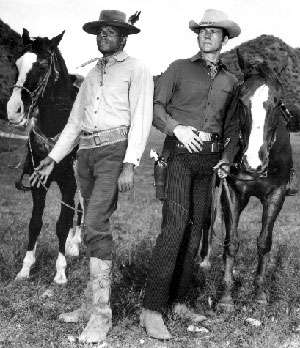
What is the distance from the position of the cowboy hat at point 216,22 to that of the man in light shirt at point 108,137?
59cm

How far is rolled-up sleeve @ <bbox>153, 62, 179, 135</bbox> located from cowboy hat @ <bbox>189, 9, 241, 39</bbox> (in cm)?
43

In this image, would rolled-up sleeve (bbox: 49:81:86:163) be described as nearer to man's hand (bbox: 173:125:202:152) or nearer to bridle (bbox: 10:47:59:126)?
bridle (bbox: 10:47:59:126)

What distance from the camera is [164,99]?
4535 mm

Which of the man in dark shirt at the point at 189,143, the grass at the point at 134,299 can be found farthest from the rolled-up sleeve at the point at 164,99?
the grass at the point at 134,299

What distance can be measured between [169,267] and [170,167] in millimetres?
936

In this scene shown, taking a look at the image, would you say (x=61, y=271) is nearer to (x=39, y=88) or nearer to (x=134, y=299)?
(x=134, y=299)

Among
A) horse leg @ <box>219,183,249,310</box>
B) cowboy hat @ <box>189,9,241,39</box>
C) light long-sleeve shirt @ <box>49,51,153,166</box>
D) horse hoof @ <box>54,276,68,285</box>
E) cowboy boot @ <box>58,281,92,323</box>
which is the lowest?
horse hoof @ <box>54,276,68,285</box>

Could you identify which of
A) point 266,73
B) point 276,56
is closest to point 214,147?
point 266,73

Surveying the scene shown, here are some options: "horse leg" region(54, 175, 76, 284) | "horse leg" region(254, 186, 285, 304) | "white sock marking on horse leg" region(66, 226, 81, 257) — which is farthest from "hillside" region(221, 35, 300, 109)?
"horse leg" region(254, 186, 285, 304)

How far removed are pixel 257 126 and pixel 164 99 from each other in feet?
2.98

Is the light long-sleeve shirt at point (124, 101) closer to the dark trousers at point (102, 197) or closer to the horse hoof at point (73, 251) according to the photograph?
the dark trousers at point (102, 197)

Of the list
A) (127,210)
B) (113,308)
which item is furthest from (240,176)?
(127,210)

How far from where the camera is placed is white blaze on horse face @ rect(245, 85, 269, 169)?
448 centimetres

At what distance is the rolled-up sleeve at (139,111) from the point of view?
427cm
